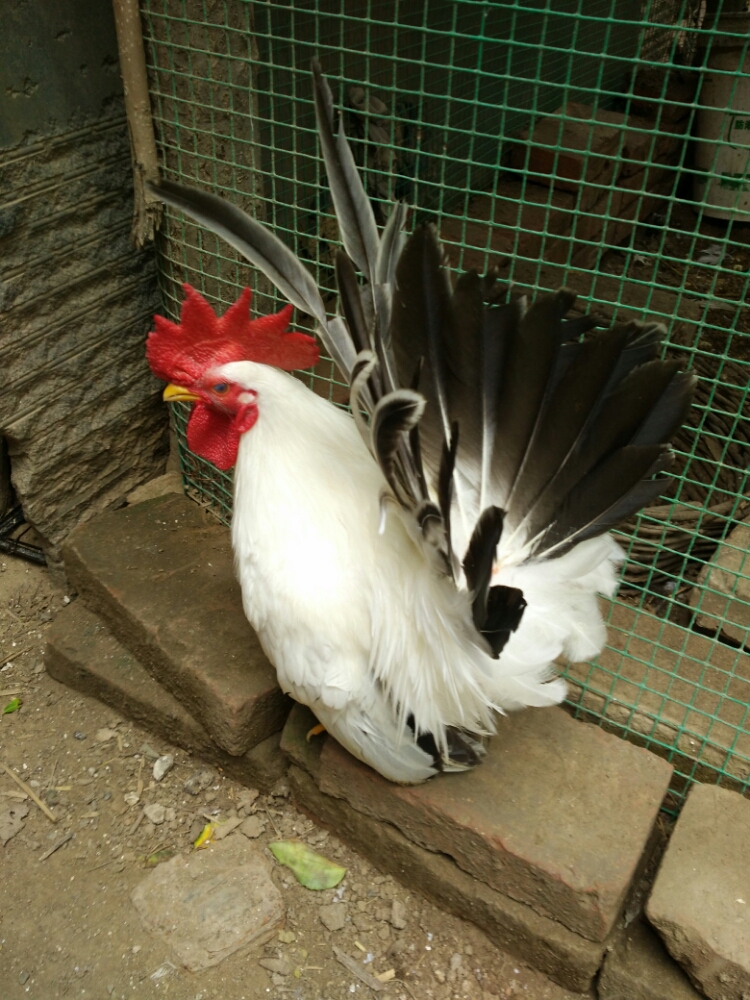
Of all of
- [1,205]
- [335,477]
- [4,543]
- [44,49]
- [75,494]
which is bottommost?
[4,543]

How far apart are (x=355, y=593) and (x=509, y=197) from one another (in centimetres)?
221

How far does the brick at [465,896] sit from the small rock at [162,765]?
475mm

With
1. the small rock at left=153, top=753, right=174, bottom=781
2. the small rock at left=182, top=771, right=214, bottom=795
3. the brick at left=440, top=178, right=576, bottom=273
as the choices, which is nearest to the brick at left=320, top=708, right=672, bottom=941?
the small rock at left=182, top=771, right=214, bottom=795

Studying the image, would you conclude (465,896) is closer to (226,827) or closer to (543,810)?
(543,810)

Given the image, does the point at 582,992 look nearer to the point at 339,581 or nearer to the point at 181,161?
the point at 339,581

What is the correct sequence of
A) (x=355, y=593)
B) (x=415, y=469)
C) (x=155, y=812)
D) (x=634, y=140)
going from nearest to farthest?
(x=415, y=469) → (x=355, y=593) → (x=155, y=812) → (x=634, y=140)

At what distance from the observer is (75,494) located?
3.21 meters

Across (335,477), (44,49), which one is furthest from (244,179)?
(335,477)

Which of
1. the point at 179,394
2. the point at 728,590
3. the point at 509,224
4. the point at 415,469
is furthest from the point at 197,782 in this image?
the point at 509,224

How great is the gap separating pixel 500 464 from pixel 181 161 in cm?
161

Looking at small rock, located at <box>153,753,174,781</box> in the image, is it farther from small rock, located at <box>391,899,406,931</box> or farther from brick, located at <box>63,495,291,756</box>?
small rock, located at <box>391,899,406,931</box>

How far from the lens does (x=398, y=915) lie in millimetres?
2330

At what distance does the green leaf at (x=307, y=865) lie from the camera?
2416mm

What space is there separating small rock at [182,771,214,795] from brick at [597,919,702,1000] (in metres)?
1.32
